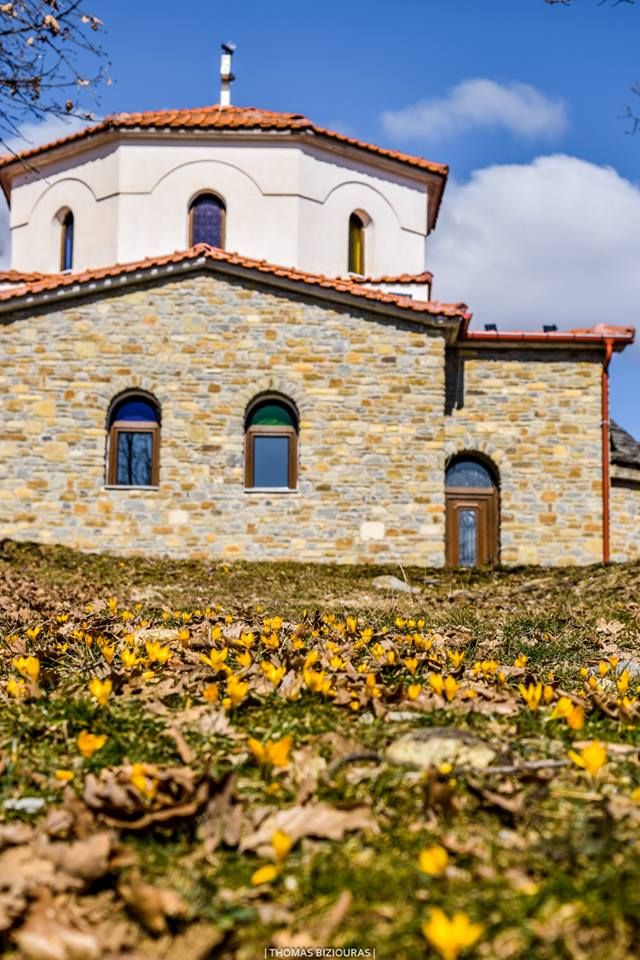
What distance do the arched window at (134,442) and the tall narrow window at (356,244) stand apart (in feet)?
20.7

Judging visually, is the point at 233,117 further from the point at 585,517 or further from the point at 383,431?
the point at 585,517

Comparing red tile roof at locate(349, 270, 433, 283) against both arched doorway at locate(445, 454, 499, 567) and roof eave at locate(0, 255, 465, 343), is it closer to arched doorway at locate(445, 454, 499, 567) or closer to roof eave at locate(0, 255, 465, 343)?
roof eave at locate(0, 255, 465, 343)

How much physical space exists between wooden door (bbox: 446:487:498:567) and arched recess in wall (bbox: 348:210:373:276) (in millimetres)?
5939

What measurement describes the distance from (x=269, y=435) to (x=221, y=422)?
3.13 ft

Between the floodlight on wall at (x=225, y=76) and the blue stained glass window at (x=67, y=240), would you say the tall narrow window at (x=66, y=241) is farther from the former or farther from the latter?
the floodlight on wall at (x=225, y=76)

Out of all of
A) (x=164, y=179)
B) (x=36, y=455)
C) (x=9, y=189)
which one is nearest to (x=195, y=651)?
(x=36, y=455)

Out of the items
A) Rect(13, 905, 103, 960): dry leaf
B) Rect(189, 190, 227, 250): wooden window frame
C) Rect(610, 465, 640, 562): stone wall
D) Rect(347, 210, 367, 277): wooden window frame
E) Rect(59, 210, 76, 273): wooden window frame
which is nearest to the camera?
Rect(13, 905, 103, 960): dry leaf

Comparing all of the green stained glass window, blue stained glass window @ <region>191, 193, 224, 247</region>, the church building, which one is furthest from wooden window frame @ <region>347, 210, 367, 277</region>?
the green stained glass window

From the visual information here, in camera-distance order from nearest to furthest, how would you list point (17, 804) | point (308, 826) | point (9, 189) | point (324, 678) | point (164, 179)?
point (308, 826) < point (17, 804) < point (324, 678) < point (164, 179) < point (9, 189)

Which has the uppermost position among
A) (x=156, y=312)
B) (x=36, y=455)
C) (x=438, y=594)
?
(x=156, y=312)

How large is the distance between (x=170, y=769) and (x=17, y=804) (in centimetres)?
46

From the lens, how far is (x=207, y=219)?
1891cm

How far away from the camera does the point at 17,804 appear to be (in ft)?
8.24

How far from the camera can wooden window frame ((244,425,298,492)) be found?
16031mm
